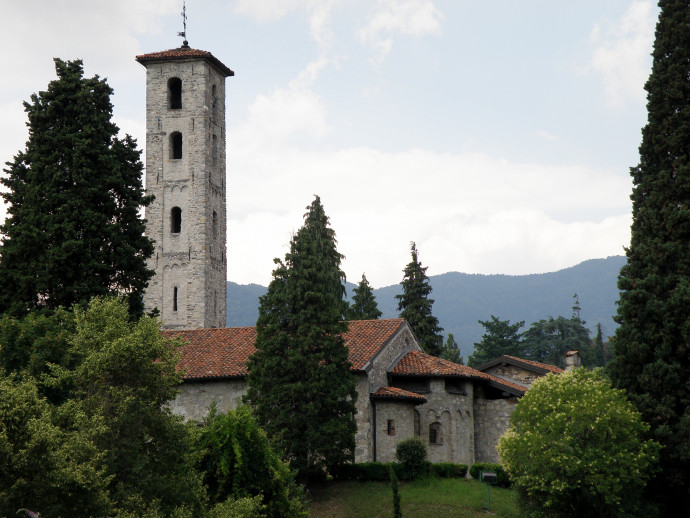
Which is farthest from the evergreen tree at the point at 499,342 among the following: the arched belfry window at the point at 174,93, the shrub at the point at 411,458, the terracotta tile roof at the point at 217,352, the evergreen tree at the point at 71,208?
the evergreen tree at the point at 71,208

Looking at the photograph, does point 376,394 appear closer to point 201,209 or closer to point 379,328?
point 379,328

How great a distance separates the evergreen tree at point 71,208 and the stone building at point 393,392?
535cm

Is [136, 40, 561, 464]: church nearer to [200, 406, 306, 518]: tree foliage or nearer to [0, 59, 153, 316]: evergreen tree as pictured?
[200, 406, 306, 518]: tree foliage

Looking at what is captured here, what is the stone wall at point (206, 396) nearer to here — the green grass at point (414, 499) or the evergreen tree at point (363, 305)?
the green grass at point (414, 499)

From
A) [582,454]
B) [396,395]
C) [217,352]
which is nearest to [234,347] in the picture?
[217,352]

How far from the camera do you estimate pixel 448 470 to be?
110 ft

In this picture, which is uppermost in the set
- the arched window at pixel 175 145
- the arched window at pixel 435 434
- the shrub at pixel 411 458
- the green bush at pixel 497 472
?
the arched window at pixel 175 145

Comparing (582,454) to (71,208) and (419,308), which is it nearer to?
(71,208)

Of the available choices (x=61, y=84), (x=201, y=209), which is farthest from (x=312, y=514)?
(x=201, y=209)

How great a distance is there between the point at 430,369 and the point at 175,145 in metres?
24.6

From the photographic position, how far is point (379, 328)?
38.8 metres

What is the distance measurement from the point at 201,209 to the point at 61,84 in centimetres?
2063

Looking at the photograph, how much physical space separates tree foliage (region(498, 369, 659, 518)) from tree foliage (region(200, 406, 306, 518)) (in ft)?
25.2

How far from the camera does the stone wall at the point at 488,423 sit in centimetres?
3888
